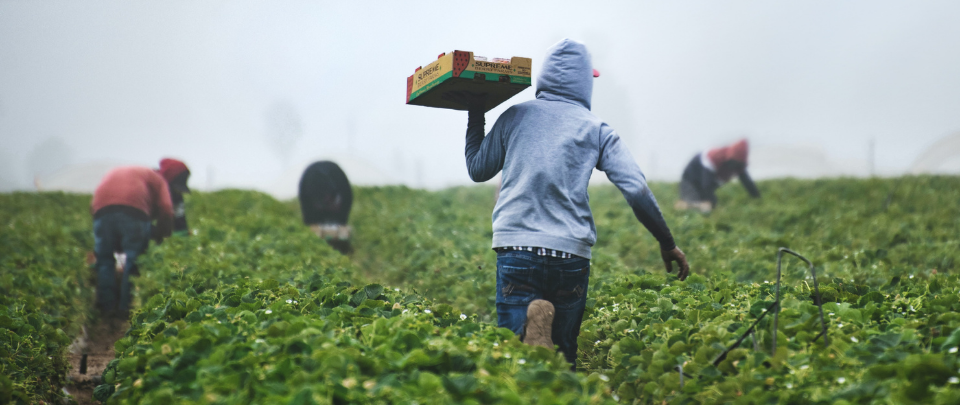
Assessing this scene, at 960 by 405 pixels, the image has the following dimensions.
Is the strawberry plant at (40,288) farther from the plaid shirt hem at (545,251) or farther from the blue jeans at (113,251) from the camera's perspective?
the plaid shirt hem at (545,251)

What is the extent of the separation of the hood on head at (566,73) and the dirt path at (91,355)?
125 inches

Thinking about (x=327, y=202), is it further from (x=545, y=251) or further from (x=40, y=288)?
(x=545, y=251)

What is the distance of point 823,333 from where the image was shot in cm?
245

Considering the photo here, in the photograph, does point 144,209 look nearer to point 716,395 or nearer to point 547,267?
point 547,267

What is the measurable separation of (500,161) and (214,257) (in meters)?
4.76

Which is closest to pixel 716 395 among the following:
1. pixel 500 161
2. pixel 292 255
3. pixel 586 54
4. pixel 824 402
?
pixel 824 402

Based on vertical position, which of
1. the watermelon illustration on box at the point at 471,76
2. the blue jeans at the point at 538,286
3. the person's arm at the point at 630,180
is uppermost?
the watermelon illustration on box at the point at 471,76

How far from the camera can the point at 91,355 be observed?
5.87 metres

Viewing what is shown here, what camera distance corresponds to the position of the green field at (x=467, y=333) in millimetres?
1993

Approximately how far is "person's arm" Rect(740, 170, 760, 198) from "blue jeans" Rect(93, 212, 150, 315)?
34.2 ft

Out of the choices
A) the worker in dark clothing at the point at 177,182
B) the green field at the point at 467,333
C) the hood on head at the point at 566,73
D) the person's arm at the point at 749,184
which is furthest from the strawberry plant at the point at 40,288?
the person's arm at the point at 749,184

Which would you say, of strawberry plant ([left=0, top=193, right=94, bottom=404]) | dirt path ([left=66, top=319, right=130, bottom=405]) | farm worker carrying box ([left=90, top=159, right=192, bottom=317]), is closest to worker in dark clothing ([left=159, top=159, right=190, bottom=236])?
strawberry plant ([left=0, top=193, right=94, bottom=404])

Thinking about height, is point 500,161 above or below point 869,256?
above

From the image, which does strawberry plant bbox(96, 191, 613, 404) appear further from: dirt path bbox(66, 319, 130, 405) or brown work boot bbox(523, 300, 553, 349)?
dirt path bbox(66, 319, 130, 405)
